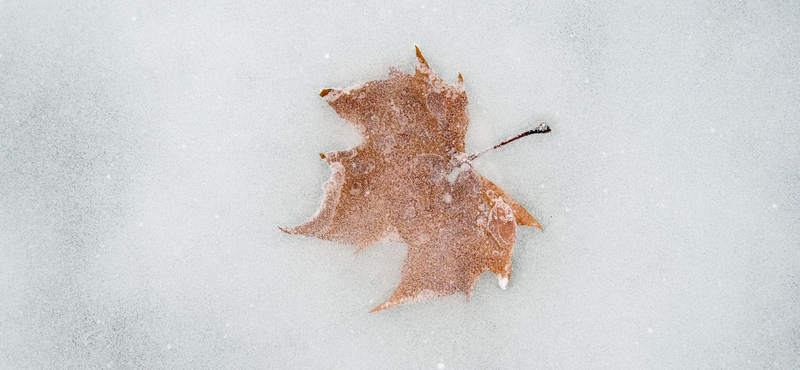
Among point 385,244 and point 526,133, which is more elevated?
point 526,133

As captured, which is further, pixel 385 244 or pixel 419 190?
pixel 385 244

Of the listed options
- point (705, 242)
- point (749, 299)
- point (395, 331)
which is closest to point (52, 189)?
point (395, 331)

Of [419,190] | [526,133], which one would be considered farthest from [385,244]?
[526,133]

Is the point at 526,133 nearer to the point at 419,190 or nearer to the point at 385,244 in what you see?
the point at 419,190

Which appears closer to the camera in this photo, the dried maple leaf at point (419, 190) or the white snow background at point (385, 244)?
the dried maple leaf at point (419, 190)

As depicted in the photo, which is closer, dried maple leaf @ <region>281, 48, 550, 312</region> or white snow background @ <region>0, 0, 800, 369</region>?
dried maple leaf @ <region>281, 48, 550, 312</region>
